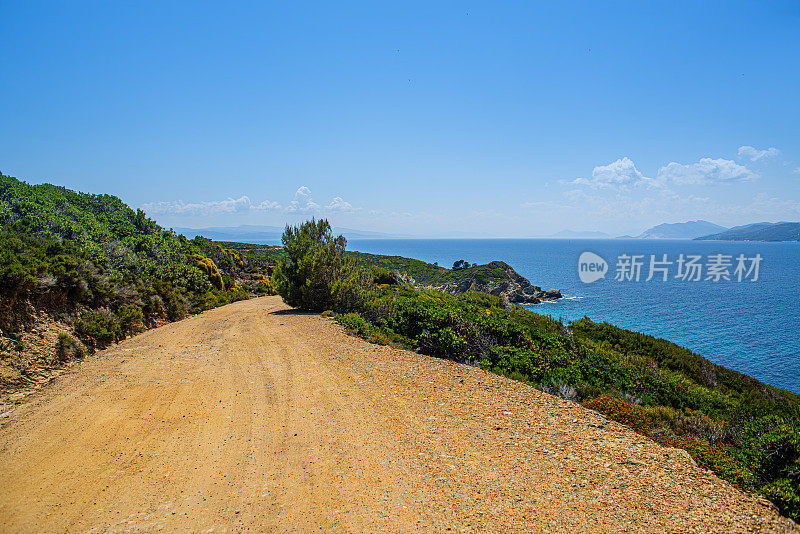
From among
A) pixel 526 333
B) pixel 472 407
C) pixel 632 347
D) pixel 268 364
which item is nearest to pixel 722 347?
pixel 632 347

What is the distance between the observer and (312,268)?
16.9 metres

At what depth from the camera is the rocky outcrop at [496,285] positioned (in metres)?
49.5

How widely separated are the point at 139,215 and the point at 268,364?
58.2 ft

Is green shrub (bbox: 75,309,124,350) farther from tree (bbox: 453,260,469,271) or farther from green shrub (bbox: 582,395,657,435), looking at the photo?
tree (bbox: 453,260,469,271)

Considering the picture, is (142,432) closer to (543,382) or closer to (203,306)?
(543,382)

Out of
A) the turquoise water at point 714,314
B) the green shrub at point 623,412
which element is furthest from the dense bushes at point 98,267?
the turquoise water at point 714,314

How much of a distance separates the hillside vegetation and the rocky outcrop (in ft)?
104

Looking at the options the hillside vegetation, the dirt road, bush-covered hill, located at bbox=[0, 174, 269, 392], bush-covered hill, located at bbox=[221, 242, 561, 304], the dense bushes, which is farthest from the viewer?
bush-covered hill, located at bbox=[221, 242, 561, 304]

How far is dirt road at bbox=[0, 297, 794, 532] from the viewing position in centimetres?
414

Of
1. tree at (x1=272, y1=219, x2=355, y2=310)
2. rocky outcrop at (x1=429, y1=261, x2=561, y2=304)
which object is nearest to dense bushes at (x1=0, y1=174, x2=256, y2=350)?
tree at (x1=272, y1=219, x2=355, y2=310)

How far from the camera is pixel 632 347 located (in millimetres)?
15375

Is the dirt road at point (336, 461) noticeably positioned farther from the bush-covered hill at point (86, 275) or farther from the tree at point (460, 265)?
the tree at point (460, 265)

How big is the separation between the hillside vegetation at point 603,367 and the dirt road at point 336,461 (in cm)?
53

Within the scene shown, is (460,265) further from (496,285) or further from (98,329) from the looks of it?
(98,329)
